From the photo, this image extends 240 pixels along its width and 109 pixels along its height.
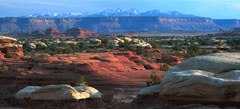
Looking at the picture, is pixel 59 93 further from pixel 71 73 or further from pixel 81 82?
pixel 71 73

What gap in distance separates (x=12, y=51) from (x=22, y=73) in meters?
16.2

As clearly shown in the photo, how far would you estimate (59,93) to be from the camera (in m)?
17.5

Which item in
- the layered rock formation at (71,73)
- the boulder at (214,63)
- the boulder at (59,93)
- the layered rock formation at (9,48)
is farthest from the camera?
the layered rock formation at (9,48)

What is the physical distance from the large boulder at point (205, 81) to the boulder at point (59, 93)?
412 centimetres

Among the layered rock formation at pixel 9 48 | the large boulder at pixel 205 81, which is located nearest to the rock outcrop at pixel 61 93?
the large boulder at pixel 205 81

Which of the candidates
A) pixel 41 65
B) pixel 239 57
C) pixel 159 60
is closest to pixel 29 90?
pixel 41 65

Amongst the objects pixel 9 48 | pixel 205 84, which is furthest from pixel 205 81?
pixel 9 48

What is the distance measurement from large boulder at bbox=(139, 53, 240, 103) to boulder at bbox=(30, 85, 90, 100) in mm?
4124

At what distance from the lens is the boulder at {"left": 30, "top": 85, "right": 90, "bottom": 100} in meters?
17.3

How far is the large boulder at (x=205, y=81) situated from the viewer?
12.9m

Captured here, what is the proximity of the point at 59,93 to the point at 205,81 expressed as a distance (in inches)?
249

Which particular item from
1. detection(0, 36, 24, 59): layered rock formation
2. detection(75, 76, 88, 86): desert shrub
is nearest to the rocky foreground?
detection(75, 76, 88, 86): desert shrub

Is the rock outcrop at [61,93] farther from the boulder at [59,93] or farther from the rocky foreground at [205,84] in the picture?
the rocky foreground at [205,84]

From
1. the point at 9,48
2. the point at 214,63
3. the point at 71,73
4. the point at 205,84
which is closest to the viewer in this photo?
the point at 205,84
